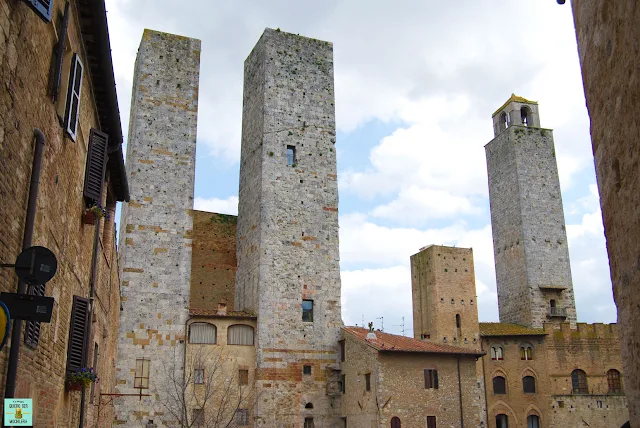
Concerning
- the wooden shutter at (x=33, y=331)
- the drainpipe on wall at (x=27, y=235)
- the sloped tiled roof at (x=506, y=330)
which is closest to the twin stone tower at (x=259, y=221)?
the sloped tiled roof at (x=506, y=330)

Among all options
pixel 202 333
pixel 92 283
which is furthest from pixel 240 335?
pixel 92 283

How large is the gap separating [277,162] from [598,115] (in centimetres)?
2563

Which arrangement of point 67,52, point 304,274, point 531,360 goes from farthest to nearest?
point 531,360
point 304,274
point 67,52

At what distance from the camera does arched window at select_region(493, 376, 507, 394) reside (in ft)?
117

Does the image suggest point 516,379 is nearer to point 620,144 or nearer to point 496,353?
point 496,353

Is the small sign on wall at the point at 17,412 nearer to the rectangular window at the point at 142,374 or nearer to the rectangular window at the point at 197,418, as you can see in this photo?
the rectangular window at the point at 197,418

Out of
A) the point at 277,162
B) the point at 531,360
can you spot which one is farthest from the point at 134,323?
the point at 531,360

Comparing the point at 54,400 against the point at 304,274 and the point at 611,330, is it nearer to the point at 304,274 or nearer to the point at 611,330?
the point at 304,274

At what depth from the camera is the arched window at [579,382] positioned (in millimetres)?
35719

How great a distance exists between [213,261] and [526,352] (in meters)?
17.8

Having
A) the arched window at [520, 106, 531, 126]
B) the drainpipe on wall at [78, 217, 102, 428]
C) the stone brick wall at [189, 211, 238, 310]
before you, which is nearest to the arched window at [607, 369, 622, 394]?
the arched window at [520, 106, 531, 126]

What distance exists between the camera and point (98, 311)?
48.3 ft

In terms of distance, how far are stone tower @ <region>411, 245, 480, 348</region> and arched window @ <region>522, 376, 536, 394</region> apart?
305 centimetres

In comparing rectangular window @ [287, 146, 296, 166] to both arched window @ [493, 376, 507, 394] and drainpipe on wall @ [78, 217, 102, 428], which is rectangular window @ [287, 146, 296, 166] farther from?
drainpipe on wall @ [78, 217, 102, 428]
